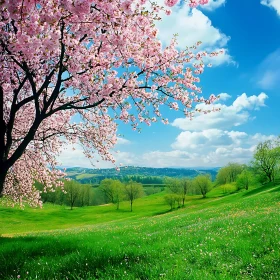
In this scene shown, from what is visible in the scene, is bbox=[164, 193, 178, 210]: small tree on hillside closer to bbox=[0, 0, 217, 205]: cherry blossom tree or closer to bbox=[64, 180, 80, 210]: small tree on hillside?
bbox=[64, 180, 80, 210]: small tree on hillside

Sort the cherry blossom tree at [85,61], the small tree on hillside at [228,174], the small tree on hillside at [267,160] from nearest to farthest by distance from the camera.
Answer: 1. the cherry blossom tree at [85,61]
2. the small tree on hillside at [267,160]
3. the small tree on hillside at [228,174]

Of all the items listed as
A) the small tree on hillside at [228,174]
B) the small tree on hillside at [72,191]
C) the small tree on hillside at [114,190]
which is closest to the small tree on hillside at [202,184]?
the small tree on hillside at [228,174]

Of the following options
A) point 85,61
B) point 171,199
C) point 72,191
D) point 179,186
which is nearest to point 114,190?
point 72,191

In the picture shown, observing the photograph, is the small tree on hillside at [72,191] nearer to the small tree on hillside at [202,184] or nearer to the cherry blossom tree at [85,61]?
the small tree on hillside at [202,184]

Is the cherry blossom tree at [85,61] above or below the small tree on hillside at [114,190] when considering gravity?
above

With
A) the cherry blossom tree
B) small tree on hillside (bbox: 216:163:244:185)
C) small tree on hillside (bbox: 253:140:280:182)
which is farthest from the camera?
small tree on hillside (bbox: 216:163:244:185)

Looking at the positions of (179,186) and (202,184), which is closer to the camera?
(179,186)

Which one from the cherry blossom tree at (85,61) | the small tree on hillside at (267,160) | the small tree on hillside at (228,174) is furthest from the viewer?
the small tree on hillside at (228,174)

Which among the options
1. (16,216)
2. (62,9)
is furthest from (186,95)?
(16,216)

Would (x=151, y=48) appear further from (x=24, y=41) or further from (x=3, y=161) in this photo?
(x=3, y=161)

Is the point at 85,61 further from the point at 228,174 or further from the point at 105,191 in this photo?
the point at 228,174

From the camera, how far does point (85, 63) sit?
31.4ft

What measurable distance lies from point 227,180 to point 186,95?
5004 inches


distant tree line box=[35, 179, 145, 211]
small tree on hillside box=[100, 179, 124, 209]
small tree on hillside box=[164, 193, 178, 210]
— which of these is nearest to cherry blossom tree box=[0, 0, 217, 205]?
small tree on hillside box=[164, 193, 178, 210]
